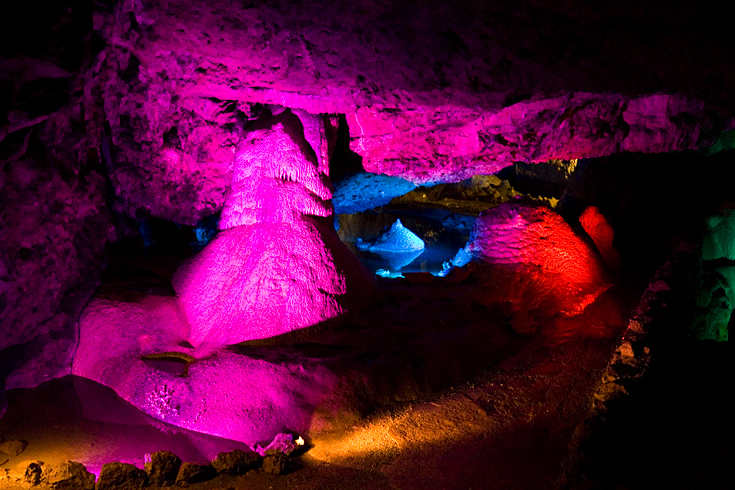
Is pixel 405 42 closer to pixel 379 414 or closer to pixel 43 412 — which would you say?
pixel 379 414

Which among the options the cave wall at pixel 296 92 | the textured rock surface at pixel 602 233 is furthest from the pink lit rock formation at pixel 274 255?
the textured rock surface at pixel 602 233

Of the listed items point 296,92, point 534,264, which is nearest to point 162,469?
point 296,92

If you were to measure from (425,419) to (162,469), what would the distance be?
2.03 metres

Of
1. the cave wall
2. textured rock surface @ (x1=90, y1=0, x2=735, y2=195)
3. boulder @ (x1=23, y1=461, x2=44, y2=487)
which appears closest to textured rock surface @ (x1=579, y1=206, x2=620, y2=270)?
the cave wall

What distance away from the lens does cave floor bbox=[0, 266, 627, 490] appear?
9.75 ft

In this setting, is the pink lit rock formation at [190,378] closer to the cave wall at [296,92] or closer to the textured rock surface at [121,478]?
the cave wall at [296,92]

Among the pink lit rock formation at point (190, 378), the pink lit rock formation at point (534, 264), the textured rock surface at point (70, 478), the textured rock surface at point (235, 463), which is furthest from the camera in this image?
the pink lit rock formation at point (534, 264)

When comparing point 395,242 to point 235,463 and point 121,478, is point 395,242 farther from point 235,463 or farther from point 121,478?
point 121,478

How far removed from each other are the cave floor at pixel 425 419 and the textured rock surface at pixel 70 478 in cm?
38

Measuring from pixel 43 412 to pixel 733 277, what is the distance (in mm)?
6819

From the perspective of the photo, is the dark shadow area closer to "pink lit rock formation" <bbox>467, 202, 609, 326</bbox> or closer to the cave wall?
the cave wall

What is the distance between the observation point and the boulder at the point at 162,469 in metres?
2.81

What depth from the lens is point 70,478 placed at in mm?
2715

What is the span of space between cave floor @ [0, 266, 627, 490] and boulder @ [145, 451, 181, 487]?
23cm
